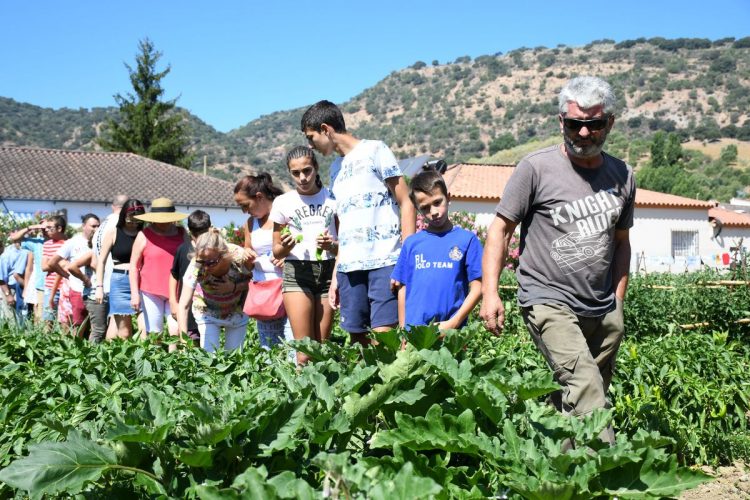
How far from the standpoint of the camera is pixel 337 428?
227 cm

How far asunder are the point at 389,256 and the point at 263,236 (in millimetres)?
1664

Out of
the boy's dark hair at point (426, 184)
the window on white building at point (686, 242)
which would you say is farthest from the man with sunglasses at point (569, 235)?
the window on white building at point (686, 242)

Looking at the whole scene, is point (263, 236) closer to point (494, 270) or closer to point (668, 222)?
point (494, 270)

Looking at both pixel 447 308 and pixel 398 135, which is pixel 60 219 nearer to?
pixel 447 308

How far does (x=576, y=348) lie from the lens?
137 inches

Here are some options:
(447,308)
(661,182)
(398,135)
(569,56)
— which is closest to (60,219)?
(447,308)

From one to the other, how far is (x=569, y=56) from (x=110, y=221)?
155 m

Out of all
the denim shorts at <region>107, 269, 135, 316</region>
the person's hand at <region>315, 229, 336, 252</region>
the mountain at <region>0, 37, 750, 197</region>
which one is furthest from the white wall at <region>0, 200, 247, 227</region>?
the mountain at <region>0, 37, 750, 197</region>

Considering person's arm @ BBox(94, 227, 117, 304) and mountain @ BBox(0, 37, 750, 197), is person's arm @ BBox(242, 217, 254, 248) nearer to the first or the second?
Answer: person's arm @ BBox(94, 227, 117, 304)

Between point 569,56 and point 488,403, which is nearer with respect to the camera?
point 488,403

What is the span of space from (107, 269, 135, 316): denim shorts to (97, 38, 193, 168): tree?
46.1 m

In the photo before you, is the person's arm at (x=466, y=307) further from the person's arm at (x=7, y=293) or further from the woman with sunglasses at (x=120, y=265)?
the person's arm at (x=7, y=293)

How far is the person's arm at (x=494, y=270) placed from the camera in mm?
3539

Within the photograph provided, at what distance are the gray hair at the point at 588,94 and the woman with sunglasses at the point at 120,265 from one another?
16.6 feet
